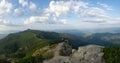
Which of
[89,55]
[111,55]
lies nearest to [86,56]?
[89,55]

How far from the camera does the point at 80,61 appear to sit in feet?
483

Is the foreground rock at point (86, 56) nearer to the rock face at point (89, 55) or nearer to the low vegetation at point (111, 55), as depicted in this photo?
the rock face at point (89, 55)

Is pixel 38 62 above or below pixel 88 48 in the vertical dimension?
below

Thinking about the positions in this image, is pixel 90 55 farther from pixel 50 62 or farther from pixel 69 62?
pixel 50 62

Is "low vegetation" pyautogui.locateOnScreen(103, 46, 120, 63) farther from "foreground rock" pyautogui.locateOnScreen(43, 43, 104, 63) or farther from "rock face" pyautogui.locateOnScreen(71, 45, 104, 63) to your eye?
"rock face" pyautogui.locateOnScreen(71, 45, 104, 63)

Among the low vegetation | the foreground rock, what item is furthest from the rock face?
the low vegetation

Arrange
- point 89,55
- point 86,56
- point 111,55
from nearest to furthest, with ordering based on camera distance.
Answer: point 89,55
point 86,56
point 111,55

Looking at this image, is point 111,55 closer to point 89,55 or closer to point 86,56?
point 89,55

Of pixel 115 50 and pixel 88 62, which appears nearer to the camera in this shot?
pixel 88 62

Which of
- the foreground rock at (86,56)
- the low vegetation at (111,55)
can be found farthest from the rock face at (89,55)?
the low vegetation at (111,55)

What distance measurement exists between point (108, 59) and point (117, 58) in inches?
344

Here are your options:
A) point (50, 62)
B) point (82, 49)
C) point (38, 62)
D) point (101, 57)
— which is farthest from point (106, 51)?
point (38, 62)

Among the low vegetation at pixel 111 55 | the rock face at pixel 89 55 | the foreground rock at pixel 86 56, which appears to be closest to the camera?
the rock face at pixel 89 55

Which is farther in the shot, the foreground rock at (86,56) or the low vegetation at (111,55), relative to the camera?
the low vegetation at (111,55)
